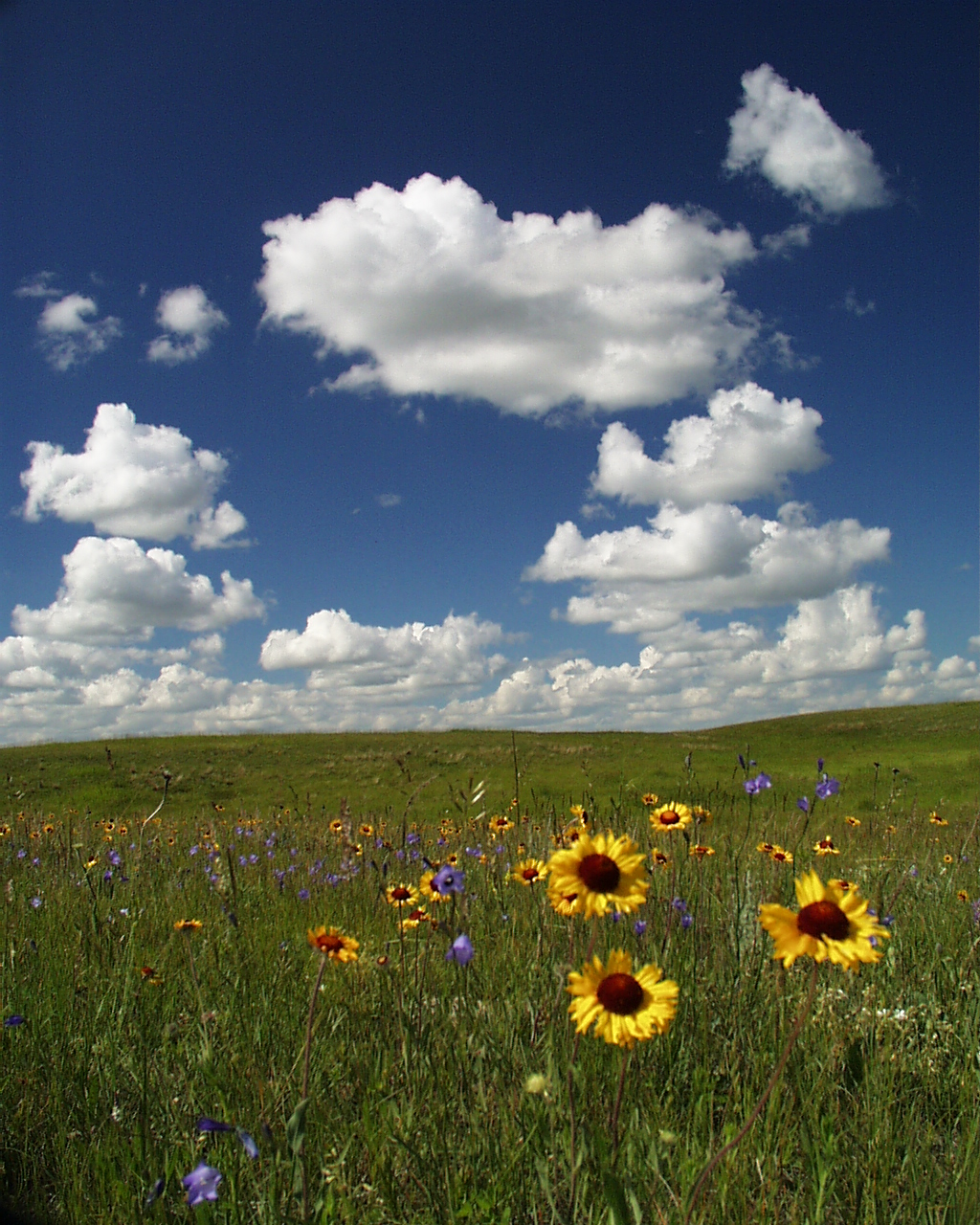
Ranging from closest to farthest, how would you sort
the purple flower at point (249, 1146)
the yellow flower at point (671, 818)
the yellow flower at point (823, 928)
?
1. the yellow flower at point (823, 928)
2. the purple flower at point (249, 1146)
3. the yellow flower at point (671, 818)

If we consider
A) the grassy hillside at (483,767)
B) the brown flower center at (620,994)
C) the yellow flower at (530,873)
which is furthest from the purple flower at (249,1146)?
the grassy hillside at (483,767)

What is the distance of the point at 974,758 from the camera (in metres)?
23.4

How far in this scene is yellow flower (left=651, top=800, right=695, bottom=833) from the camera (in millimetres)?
3742

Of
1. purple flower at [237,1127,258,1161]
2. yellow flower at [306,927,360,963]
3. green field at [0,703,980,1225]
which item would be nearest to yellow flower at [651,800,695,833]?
green field at [0,703,980,1225]

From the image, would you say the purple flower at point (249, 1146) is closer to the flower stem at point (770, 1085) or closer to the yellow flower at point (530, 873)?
the flower stem at point (770, 1085)

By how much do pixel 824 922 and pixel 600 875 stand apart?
58 cm

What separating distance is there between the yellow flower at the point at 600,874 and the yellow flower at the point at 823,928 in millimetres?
363

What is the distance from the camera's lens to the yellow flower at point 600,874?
2141 mm

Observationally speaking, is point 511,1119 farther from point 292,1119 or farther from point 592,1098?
point 292,1119

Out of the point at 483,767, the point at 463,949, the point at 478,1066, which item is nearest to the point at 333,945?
the point at 463,949

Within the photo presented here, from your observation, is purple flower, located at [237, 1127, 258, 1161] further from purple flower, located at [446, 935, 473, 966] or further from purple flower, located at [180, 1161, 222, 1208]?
purple flower, located at [446, 935, 473, 966]

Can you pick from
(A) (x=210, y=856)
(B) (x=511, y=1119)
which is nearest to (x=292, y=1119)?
(B) (x=511, y=1119)

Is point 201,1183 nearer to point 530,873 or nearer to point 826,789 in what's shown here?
point 530,873

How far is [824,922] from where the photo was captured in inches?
74.7
